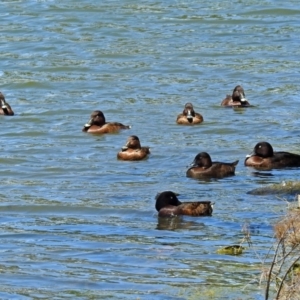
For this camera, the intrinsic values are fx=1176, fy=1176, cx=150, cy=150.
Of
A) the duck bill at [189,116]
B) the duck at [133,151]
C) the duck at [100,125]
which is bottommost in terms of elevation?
the duck at [133,151]

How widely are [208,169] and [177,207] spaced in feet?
8.29

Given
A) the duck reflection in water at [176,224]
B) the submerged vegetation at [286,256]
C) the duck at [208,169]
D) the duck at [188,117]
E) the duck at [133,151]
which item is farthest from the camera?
the duck at [188,117]

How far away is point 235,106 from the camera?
20.6m

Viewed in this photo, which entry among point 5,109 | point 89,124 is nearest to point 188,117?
point 89,124

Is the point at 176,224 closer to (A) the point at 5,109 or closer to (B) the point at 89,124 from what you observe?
(B) the point at 89,124

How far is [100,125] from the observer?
1928cm

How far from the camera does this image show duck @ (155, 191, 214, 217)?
12906mm

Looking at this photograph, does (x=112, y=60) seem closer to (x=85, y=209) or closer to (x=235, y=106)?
(x=235, y=106)

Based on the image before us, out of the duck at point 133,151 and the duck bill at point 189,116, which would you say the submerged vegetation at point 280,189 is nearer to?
the duck at point 133,151

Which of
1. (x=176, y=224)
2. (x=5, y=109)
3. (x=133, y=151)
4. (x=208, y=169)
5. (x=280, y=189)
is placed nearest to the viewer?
(x=176, y=224)

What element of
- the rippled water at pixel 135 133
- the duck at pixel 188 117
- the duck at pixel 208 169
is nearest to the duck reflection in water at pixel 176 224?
the rippled water at pixel 135 133

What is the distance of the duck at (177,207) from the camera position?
12.9 metres

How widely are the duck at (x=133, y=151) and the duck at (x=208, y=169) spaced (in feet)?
4.45

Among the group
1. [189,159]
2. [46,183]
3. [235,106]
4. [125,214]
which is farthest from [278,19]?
[125,214]
